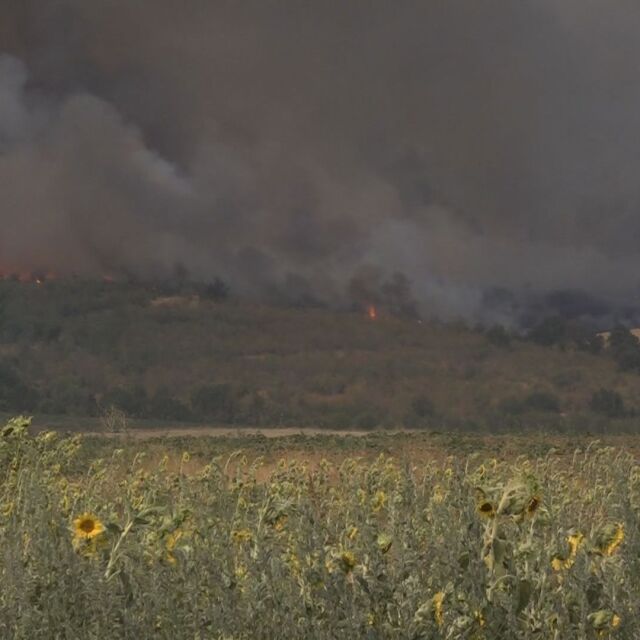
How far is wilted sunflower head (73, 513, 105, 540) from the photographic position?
4207 millimetres

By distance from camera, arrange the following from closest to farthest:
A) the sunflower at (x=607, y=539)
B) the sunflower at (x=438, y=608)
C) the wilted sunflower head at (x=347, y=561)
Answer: the sunflower at (x=438, y=608)
the wilted sunflower head at (x=347, y=561)
the sunflower at (x=607, y=539)

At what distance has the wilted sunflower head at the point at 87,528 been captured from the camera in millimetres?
4207

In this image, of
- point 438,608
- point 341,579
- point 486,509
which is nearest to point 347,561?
point 341,579

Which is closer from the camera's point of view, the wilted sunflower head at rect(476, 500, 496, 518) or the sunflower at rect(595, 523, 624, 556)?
the wilted sunflower head at rect(476, 500, 496, 518)

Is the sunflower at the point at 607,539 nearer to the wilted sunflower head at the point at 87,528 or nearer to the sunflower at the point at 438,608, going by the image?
the sunflower at the point at 438,608

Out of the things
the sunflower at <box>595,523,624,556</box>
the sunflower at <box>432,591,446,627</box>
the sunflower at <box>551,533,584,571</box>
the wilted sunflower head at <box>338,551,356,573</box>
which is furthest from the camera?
the sunflower at <box>595,523,624,556</box>

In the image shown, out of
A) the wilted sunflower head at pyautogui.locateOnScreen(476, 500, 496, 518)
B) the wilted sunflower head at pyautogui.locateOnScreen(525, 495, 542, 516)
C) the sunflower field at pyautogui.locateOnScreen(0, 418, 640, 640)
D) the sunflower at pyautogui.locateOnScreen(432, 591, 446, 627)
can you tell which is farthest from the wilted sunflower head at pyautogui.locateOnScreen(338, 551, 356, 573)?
the wilted sunflower head at pyautogui.locateOnScreen(525, 495, 542, 516)

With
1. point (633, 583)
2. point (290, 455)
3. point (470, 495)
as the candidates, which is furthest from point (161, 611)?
point (290, 455)

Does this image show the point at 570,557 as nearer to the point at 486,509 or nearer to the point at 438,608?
the point at 486,509

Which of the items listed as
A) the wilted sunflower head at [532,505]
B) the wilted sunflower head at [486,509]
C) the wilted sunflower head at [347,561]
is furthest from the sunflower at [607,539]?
the wilted sunflower head at [347,561]

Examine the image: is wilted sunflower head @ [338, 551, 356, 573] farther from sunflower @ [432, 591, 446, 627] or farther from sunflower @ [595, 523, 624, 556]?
sunflower @ [595, 523, 624, 556]

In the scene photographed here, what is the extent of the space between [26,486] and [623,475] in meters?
2.81

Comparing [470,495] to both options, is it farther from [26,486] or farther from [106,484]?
[106,484]

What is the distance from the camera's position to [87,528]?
13.9 feet
